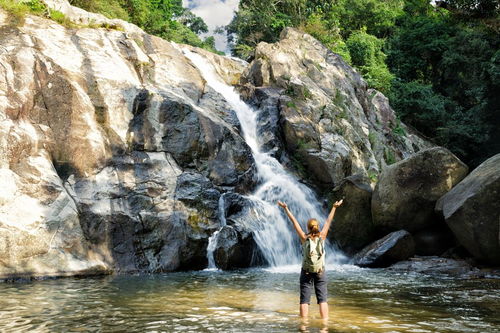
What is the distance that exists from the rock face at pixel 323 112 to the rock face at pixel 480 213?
718 cm

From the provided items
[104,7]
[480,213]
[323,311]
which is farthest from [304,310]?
[104,7]

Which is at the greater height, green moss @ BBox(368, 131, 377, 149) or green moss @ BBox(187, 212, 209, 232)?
green moss @ BBox(368, 131, 377, 149)

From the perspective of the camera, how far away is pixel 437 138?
3588 cm

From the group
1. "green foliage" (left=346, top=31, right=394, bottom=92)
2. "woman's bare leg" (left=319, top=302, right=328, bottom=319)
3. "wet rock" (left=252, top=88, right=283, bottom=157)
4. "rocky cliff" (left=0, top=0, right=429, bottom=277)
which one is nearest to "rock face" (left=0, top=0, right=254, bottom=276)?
"rocky cliff" (left=0, top=0, right=429, bottom=277)

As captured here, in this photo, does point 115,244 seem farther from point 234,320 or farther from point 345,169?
point 345,169

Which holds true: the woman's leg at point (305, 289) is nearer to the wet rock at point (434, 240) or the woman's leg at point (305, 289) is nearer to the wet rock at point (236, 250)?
the wet rock at point (236, 250)

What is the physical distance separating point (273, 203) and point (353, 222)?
10.9 ft

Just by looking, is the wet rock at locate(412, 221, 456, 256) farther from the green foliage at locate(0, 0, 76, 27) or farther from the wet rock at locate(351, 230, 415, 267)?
the green foliage at locate(0, 0, 76, 27)

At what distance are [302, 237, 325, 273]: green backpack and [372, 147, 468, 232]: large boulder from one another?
11.0 meters

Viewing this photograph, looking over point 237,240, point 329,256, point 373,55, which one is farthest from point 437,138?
point 237,240

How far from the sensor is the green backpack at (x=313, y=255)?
7594mm

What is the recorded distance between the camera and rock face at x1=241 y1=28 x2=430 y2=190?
22.7m

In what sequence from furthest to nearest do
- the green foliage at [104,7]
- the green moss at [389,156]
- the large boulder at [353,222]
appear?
the green moss at [389,156] → the green foliage at [104,7] → the large boulder at [353,222]

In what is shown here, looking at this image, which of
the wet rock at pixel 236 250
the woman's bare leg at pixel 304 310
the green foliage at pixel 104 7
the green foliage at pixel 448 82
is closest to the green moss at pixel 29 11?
the green foliage at pixel 104 7
